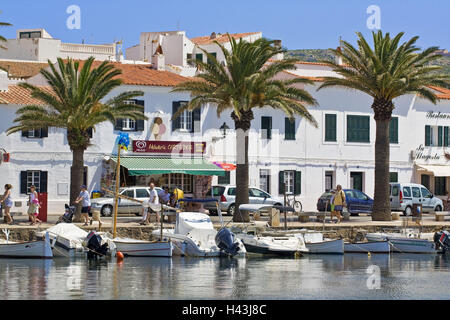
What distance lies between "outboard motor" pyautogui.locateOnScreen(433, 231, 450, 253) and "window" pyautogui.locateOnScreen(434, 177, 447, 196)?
22.4 metres

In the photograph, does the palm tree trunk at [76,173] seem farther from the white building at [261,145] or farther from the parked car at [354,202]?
the parked car at [354,202]

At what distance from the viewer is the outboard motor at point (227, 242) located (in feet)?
118

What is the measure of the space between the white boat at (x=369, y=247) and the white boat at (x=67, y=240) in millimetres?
11258

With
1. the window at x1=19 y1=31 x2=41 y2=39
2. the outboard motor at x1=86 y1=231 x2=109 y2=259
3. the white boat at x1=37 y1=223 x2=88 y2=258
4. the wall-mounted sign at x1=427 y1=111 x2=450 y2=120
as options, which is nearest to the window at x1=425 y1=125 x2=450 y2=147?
the wall-mounted sign at x1=427 y1=111 x2=450 y2=120

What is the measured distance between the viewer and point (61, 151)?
51.6m

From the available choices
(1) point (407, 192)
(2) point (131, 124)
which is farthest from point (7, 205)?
(1) point (407, 192)

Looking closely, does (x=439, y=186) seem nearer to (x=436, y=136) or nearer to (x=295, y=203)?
(x=436, y=136)

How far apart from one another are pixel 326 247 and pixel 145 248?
7.52 metres

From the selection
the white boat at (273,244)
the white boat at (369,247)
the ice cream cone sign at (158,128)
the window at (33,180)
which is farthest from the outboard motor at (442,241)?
the window at (33,180)

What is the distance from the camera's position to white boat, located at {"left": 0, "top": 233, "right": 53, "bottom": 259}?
117 ft

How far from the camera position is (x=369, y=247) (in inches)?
1588

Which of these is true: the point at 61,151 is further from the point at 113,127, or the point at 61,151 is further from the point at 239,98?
the point at 239,98

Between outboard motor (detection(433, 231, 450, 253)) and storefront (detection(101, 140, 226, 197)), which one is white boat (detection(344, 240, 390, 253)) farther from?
storefront (detection(101, 140, 226, 197))
